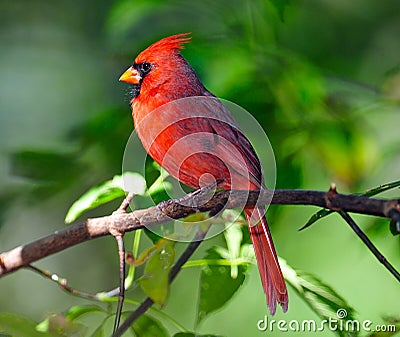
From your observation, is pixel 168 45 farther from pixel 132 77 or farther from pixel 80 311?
pixel 80 311

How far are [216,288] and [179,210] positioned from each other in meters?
0.15

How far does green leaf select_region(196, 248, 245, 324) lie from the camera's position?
4.48 feet

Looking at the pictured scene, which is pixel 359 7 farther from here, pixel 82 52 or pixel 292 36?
pixel 82 52

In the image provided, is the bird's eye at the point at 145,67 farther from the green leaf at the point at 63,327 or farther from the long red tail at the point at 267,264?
the green leaf at the point at 63,327

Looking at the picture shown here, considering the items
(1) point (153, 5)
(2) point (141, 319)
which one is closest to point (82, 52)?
(1) point (153, 5)

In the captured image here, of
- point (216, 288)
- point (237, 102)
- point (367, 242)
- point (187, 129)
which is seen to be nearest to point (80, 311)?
point (216, 288)

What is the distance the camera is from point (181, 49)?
196 cm

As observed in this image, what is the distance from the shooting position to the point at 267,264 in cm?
161

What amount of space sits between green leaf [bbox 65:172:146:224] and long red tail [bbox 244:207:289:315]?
22cm

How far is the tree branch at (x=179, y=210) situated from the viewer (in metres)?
1.08

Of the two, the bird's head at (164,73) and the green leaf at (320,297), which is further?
the bird's head at (164,73)

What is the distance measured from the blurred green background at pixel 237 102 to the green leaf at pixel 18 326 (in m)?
0.70

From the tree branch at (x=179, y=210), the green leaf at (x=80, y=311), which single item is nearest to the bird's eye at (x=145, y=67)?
the tree branch at (x=179, y=210)

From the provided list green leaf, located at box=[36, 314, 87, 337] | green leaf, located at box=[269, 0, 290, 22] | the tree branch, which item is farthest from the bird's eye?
green leaf, located at box=[36, 314, 87, 337]
